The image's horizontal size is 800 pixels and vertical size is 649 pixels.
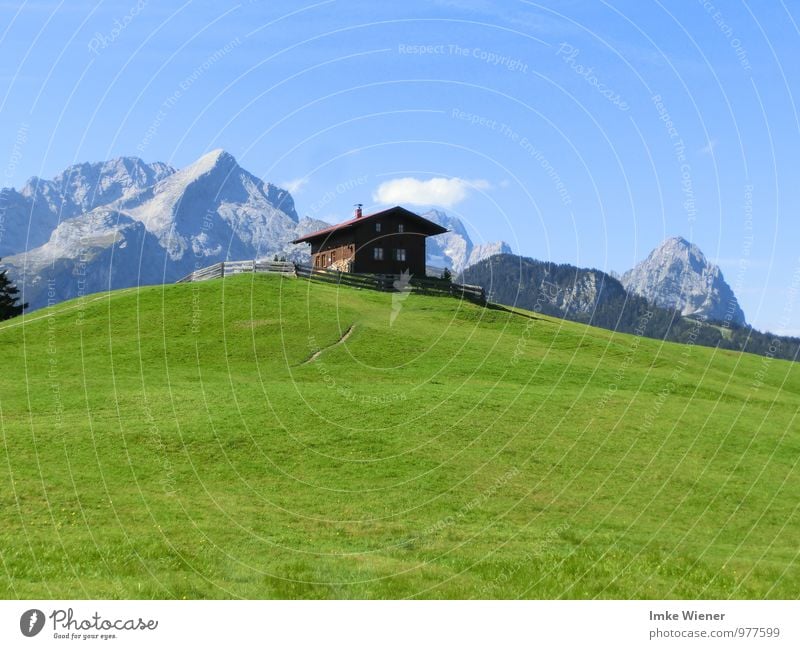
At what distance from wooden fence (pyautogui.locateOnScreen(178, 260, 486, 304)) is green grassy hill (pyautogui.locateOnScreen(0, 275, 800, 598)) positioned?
56.1ft

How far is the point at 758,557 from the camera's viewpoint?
88.4 feet

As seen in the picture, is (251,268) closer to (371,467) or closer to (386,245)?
(386,245)

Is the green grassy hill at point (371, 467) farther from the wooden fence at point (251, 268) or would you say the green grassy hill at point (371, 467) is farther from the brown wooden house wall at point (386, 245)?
the brown wooden house wall at point (386, 245)

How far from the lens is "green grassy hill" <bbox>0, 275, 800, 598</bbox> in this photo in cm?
2208

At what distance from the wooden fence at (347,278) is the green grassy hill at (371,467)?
17.1 m

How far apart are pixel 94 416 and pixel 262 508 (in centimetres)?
1459

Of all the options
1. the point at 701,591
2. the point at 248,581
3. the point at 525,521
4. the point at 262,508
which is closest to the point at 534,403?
the point at 525,521

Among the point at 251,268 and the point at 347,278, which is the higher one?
the point at 251,268

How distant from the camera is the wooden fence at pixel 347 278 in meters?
84.9

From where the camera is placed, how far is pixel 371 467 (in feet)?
114

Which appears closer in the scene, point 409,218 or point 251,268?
point 251,268

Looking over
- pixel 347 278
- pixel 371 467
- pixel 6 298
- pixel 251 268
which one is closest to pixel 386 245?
pixel 347 278

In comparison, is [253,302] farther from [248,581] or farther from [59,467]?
[248,581]

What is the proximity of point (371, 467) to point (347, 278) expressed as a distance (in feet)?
177
